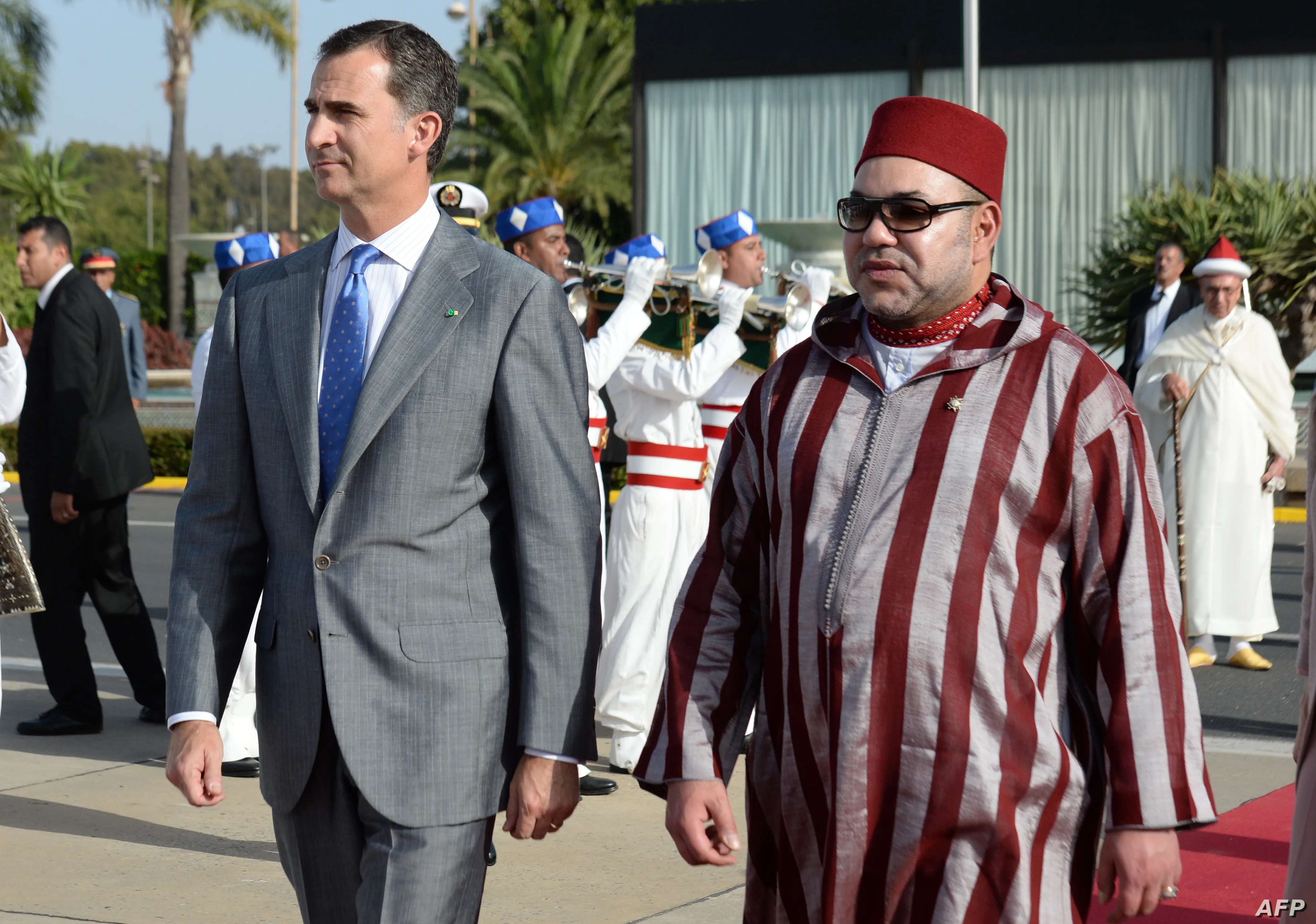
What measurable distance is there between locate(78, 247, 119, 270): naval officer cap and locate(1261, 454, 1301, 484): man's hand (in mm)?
10460

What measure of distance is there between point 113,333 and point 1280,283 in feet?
43.2

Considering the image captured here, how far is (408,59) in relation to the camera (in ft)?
9.36

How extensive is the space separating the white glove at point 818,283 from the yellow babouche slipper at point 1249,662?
2888 mm

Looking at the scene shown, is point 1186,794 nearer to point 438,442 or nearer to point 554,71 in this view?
point 438,442

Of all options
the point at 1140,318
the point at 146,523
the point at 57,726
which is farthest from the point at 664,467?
the point at 146,523

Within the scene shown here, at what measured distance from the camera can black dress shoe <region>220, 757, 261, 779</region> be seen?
618cm

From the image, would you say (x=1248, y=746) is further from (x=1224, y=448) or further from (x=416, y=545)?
(x=416, y=545)

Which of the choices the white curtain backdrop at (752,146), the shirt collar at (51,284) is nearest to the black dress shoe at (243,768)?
the shirt collar at (51,284)

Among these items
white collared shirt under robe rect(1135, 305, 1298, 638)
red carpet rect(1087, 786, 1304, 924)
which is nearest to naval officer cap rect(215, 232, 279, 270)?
red carpet rect(1087, 786, 1304, 924)

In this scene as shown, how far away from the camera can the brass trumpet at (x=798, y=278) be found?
27.2ft

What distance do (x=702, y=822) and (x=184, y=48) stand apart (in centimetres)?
4129

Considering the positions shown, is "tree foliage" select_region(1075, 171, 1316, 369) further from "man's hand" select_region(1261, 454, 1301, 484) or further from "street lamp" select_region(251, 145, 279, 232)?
"street lamp" select_region(251, 145, 279, 232)

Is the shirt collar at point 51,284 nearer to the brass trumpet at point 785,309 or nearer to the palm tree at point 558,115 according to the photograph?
the brass trumpet at point 785,309

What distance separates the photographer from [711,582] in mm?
2758
